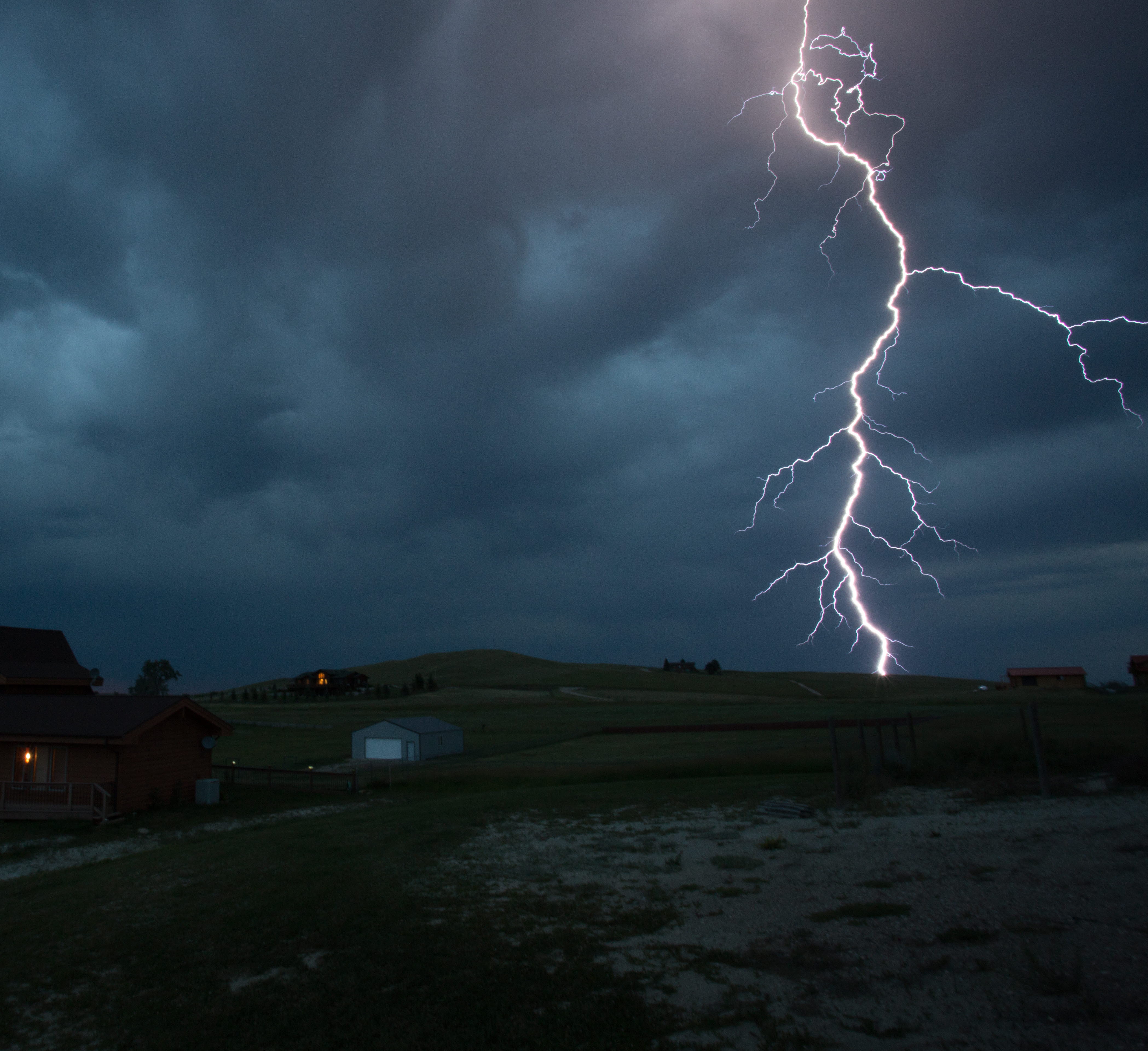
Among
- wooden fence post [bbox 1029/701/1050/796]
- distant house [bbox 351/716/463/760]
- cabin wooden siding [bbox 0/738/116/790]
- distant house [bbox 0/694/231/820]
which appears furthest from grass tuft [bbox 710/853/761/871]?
distant house [bbox 351/716/463/760]

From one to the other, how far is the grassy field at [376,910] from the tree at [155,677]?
123 meters

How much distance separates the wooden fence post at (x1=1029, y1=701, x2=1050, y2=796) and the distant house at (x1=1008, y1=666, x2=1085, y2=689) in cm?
8875

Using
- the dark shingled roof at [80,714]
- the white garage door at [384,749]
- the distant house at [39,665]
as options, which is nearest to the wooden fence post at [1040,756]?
the dark shingled roof at [80,714]

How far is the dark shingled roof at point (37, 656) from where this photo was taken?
3706cm

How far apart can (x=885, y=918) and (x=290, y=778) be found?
36046 millimetres

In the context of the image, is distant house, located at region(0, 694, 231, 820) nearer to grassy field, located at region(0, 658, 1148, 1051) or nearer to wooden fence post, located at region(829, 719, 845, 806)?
grassy field, located at region(0, 658, 1148, 1051)

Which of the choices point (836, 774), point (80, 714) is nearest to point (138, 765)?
point (80, 714)

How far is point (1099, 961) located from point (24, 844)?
86.8 ft

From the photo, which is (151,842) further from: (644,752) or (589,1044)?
(644,752)

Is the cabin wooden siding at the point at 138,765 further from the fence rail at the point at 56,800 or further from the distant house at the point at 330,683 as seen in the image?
the distant house at the point at 330,683

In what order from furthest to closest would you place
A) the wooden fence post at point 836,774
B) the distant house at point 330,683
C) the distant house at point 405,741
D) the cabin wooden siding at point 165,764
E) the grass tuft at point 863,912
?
the distant house at point 330,683 < the distant house at point 405,741 < the cabin wooden siding at point 165,764 < the wooden fence post at point 836,774 < the grass tuft at point 863,912

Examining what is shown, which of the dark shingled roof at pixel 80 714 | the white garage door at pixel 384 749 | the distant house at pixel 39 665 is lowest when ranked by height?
the white garage door at pixel 384 749

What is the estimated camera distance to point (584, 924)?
10.4 metres

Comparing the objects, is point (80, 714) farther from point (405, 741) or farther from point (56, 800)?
point (405, 741)
